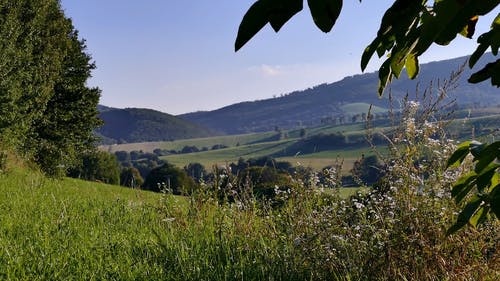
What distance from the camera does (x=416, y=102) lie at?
17.0 ft

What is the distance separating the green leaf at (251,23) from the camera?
39.5 inches

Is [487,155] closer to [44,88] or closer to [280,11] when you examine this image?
[280,11]

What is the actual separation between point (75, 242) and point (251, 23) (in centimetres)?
458

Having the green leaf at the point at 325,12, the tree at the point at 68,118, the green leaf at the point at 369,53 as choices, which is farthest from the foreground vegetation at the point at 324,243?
the tree at the point at 68,118

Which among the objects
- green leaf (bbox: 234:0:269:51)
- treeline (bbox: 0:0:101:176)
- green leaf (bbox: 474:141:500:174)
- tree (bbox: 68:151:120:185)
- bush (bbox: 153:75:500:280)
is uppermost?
treeline (bbox: 0:0:101:176)

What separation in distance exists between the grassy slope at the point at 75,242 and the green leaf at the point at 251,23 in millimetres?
3314

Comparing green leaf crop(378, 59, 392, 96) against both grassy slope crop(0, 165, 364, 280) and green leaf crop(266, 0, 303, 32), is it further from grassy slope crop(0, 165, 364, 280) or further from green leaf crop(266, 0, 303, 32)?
grassy slope crop(0, 165, 364, 280)

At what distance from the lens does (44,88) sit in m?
28.3

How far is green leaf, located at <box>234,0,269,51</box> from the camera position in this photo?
1.00 metres

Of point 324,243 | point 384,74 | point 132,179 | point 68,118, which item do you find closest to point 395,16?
point 384,74

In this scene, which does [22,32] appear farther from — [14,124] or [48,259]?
[48,259]

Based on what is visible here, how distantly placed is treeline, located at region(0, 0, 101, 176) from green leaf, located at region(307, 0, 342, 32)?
83.4 feet

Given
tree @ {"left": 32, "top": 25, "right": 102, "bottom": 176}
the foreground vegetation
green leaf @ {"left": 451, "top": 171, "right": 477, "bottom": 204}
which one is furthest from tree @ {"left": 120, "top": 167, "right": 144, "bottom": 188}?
green leaf @ {"left": 451, "top": 171, "right": 477, "bottom": 204}

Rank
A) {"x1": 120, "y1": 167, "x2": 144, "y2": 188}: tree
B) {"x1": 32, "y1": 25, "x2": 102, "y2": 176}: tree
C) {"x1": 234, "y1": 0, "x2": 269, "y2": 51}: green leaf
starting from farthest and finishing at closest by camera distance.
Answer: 1. {"x1": 32, "y1": 25, "x2": 102, "y2": 176}: tree
2. {"x1": 120, "y1": 167, "x2": 144, "y2": 188}: tree
3. {"x1": 234, "y1": 0, "x2": 269, "y2": 51}: green leaf
